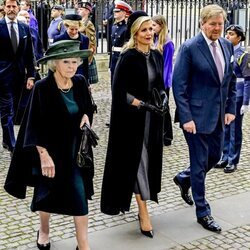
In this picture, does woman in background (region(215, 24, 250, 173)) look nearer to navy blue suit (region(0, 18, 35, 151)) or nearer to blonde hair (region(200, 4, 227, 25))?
blonde hair (region(200, 4, 227, 25))

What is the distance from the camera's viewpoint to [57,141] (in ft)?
14.5

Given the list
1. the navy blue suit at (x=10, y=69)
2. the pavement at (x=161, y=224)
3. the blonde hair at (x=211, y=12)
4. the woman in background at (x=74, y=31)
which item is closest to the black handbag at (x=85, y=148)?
the pavement at (x=161, y=224)

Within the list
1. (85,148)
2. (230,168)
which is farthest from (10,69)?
(85,148)

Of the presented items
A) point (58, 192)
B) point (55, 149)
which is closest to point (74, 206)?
point (58, 192)

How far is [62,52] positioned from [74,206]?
1.16 m

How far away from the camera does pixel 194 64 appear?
17.1 feet

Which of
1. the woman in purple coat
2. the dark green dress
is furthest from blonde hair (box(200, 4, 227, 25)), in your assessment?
the woman in purple coat

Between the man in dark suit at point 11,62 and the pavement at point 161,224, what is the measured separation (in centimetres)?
99

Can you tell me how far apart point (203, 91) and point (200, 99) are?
0.25 ft

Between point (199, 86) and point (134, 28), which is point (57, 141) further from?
point (199, 86)

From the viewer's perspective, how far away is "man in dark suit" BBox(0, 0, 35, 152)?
25.4 ft

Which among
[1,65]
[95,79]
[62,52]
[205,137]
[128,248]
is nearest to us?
[62,52]

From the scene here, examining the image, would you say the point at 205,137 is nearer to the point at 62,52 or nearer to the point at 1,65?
the point at 62,52

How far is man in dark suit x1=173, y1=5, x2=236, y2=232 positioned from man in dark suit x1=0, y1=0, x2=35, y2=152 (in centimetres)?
308
